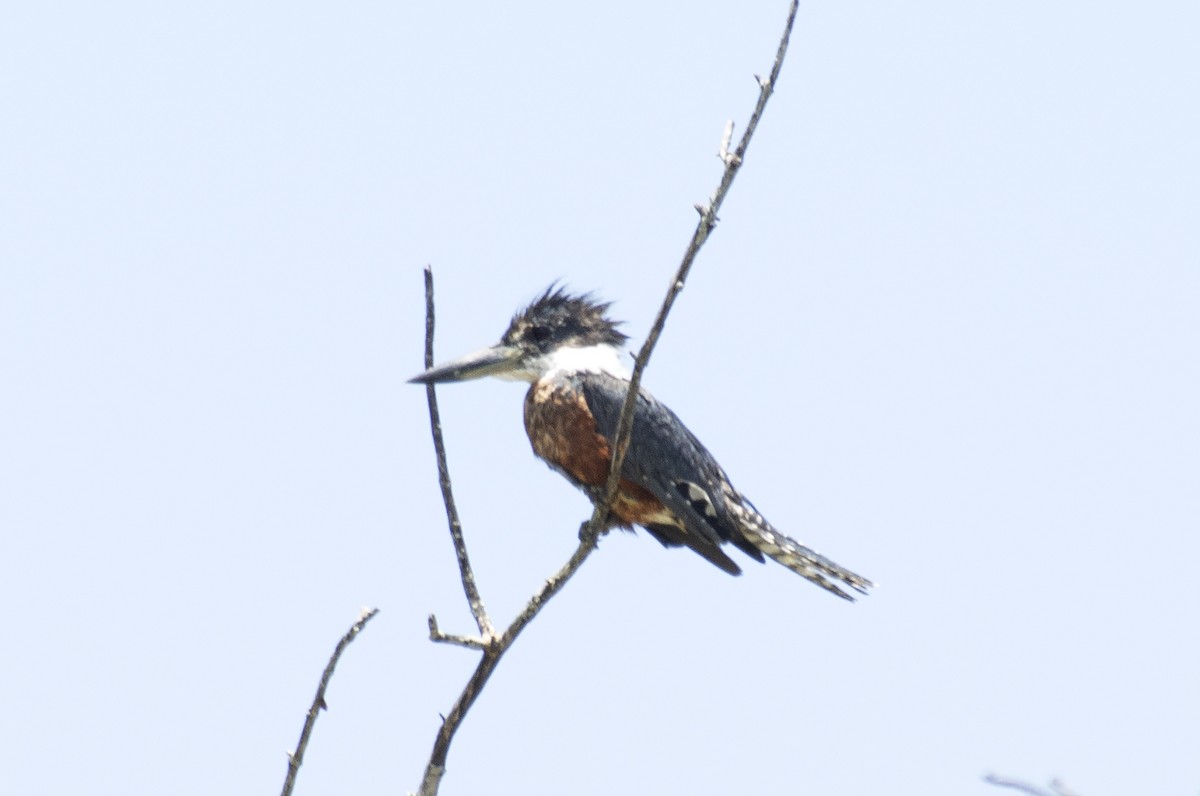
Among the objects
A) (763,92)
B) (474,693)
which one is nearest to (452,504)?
(474,693)

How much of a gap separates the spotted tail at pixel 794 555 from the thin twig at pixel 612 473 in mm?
1884

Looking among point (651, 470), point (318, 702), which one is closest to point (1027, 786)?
point (318, 702)

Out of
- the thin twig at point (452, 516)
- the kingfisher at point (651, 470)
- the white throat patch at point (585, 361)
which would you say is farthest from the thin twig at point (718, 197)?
the white throat patch at point (585, 361)

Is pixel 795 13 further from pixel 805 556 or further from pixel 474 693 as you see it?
pixel 805 556

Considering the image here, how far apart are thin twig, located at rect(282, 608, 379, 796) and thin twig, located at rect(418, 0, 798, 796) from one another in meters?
0.48

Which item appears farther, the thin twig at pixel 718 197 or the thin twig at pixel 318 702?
the thin twig at pixel 718 197

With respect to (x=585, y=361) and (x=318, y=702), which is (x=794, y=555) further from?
(x=318, y=702)

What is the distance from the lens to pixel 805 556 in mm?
5715

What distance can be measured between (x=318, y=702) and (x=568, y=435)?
9.46ft

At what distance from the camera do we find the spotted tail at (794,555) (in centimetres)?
564

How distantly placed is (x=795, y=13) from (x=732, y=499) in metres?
2.85

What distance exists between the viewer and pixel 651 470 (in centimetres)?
564

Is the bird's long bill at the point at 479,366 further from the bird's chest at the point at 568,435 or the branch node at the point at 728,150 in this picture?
the branch node at the point at 728,150

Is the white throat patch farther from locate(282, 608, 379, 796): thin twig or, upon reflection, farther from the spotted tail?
locate(282, 608, 379, 796): thin twig
